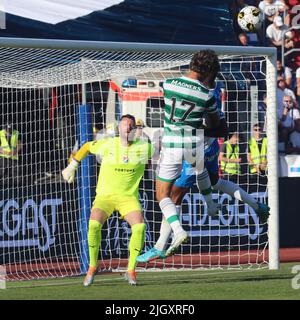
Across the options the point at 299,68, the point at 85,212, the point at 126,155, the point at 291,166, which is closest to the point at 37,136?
the point at 85,212

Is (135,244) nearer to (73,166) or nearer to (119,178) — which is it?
(119,178)

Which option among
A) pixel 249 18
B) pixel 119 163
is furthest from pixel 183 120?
pixel 249 18

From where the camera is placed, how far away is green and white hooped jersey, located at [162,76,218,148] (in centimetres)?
1023

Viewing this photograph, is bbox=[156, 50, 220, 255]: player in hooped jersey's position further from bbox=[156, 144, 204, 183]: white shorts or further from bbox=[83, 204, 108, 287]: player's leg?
bbox=[83, 204, 108, 287]: player's leg

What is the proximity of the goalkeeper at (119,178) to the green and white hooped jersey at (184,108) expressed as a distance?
59 centimetres

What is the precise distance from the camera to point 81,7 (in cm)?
1916

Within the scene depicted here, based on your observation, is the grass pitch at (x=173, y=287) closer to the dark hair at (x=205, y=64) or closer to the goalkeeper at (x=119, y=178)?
the goalkeeper at (x=119, y=178)

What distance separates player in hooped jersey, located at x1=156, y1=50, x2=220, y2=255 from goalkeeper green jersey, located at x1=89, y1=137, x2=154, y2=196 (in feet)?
1.83

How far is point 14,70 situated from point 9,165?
1.42 m

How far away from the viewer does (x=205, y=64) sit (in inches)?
401

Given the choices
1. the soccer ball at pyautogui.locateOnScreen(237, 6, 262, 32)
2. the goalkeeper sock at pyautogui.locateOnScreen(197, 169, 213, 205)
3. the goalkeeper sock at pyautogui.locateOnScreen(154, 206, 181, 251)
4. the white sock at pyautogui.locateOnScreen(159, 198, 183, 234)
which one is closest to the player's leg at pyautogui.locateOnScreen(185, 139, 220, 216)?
the goalkeeper sock at pyautogui.locateOnScreen(197, 169, 213, 205)

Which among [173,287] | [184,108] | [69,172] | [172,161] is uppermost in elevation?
[184,108]

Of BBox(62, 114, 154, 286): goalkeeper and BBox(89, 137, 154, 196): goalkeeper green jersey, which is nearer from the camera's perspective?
BBox(62, 114, 154, 286): goalkeeper

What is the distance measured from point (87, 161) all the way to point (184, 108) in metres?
2.84
